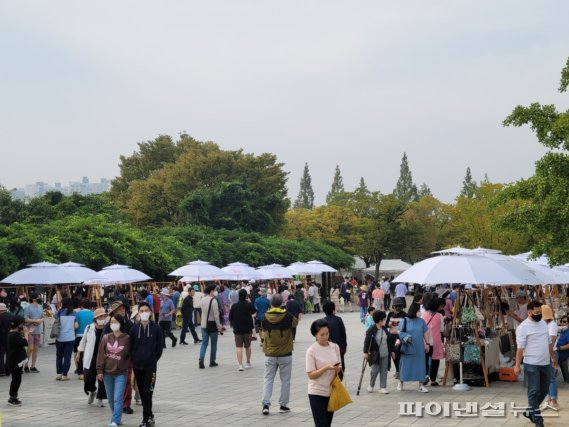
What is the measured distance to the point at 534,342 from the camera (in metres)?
9.57

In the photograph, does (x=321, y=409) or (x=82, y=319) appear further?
(x=82, y=319)

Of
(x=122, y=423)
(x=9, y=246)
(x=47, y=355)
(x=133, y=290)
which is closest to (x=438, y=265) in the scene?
(x=122, y=423)

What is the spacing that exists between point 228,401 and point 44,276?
9.34m

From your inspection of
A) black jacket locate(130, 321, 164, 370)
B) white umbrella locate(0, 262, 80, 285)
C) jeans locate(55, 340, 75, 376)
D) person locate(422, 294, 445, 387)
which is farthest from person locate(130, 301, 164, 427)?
white umbrella locate(0, 262, 80, 285)

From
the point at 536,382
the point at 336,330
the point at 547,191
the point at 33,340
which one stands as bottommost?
the point at 536,382

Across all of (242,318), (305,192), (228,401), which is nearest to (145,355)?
(228,401)

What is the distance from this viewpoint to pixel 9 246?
25.0m

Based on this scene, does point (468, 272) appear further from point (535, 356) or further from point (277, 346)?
point (277, 346)

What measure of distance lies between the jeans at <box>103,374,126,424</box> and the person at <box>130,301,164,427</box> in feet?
0.71

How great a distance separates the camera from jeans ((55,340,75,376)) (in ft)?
49.4

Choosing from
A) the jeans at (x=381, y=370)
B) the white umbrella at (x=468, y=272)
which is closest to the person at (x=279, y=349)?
the jeans at (x=381, y=370)

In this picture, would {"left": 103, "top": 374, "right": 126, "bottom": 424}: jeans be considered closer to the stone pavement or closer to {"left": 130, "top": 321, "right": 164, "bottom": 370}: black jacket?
{"left": 130, "top": 321, "right": 164, "bottom": 370}: black jacket

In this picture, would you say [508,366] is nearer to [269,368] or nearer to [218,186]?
[269,368]

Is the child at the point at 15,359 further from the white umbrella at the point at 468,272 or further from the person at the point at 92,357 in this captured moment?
the white umbrella at the point at 468,272
